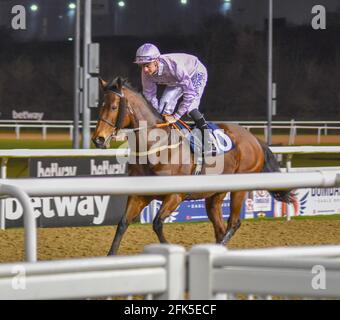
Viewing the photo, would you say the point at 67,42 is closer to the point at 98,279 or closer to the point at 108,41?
the point at 108,41

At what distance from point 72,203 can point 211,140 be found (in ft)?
8.18

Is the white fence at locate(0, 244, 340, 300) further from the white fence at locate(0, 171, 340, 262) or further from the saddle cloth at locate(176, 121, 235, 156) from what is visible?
the saddle cloth at locate(176, 121, 235, 156)

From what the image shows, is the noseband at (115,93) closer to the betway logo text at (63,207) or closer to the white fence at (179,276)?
the betway logo text at (63,207)

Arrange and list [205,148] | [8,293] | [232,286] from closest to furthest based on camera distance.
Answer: [8,293], [232,286], [205,148]

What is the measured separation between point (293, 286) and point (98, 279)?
478mm

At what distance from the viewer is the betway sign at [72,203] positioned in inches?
390

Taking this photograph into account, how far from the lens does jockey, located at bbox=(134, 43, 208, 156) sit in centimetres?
775

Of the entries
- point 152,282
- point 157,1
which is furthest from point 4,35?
point 152,282

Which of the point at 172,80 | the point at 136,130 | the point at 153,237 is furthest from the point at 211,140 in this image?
the point at 153,237

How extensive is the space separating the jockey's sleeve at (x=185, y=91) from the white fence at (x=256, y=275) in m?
5.26

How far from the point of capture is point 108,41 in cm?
4069

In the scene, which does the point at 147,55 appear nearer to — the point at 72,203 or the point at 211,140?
the point at 211,140
